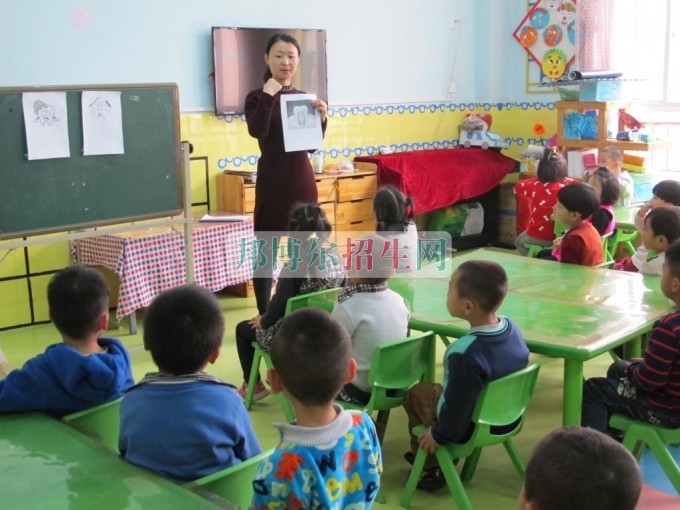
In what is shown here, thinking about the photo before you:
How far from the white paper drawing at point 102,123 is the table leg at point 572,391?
2485 mm

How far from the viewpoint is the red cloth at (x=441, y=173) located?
6449 millimetres

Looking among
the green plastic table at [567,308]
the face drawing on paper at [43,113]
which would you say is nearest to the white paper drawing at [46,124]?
the face drawing on paper at [43,113]

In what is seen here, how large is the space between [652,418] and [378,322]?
3.06 ft

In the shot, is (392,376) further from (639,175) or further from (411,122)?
(411,122)

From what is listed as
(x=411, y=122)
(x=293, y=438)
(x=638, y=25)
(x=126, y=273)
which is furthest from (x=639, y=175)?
(x=293, y=438)

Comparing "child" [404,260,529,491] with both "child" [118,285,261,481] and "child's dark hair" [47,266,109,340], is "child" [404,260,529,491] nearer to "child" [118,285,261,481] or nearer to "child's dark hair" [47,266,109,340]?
"child" [118,285,261,481]

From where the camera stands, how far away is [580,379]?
2631 mm

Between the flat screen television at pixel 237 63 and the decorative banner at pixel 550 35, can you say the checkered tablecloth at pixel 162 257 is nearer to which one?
the flat screen television at pixel 237 63

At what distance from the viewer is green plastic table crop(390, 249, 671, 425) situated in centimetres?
265

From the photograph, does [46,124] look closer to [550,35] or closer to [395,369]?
[395,369]

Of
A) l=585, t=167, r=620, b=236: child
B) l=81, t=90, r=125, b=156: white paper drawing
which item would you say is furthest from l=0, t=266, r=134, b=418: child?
l=585, t=167, r=620, b=236: child

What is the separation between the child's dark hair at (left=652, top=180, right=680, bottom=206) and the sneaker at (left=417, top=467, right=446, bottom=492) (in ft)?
7.57

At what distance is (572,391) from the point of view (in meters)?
2.65

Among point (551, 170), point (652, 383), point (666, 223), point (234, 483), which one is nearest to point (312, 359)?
point (234, 483)
